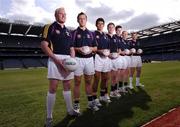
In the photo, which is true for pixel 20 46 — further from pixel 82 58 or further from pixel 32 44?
pixel 82 58

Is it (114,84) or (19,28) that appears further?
A: (19,28)

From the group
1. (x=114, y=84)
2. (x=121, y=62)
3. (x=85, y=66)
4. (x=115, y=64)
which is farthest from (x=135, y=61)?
(x=85, y=66)

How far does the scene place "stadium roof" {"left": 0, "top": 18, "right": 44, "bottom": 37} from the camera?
61.9 m

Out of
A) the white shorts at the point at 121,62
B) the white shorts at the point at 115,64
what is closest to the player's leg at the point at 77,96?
the white shorts at the point at 115,64

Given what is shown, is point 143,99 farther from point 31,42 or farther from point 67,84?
point 31,42

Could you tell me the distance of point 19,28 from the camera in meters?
67.2

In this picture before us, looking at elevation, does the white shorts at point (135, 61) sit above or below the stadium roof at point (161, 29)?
below

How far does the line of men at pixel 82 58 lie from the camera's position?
603 cm

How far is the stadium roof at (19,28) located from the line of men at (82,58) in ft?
178

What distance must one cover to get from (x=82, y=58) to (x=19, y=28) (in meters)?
62.7

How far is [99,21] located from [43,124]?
346 centimetres

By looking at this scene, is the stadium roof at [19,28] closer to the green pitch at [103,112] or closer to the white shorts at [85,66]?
the green pitch at [103,112]

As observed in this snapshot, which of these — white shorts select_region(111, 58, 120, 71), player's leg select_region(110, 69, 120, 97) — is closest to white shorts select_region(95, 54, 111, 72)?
white shorts select_region(111, 58, 120, 71)

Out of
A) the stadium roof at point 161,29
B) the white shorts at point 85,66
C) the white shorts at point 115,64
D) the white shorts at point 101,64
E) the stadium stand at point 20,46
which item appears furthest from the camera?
the stadium roof at point 161,29
